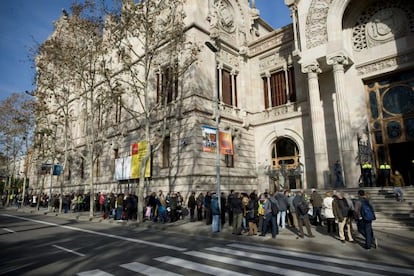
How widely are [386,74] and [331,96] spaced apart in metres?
3.65

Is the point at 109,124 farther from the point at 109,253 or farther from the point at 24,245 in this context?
the point at 109,253

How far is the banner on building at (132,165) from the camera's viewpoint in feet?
72.8

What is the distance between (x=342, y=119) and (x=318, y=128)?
5.15 feet

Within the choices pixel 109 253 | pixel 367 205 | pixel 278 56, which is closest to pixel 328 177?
pixel 367 205

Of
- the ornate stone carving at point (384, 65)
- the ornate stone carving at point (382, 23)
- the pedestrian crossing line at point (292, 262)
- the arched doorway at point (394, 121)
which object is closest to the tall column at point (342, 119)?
the ornate stone carving at point (384, 65)

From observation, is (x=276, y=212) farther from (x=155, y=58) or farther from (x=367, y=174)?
(x=155, y=58)

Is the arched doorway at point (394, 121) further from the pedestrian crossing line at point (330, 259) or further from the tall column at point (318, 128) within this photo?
the pedestrian crossing line at point (330, 259)

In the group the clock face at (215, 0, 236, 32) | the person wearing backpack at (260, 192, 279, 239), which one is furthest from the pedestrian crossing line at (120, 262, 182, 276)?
the clock face at (215, 0, 236, 32)

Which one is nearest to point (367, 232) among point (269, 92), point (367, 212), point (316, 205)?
point (367, 212)

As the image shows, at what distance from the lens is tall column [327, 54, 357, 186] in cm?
1672

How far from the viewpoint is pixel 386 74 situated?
60.5ft

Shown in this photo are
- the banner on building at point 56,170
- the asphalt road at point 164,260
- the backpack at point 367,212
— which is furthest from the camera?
the banner on building at point 56,170

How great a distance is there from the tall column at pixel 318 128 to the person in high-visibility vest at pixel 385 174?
320cm

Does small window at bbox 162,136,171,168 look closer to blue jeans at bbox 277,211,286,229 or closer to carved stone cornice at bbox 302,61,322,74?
blue jeans at bbox 277,211,286,229
